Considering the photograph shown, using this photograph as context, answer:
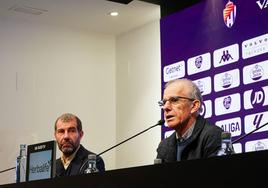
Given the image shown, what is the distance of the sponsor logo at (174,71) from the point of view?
4.78m

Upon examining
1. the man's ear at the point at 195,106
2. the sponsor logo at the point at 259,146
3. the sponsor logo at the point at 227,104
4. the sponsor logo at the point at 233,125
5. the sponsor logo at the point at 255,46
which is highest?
the sponsor logo at the point at 255,46

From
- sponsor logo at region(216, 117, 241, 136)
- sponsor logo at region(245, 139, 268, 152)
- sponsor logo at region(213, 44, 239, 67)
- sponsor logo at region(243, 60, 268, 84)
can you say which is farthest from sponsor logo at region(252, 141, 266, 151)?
sponsor logo at region(213, 44, 239, 67)

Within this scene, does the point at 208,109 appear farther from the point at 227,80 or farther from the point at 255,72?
the point at 255,72

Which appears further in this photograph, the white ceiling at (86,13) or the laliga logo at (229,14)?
the white ceiling at (86,13)

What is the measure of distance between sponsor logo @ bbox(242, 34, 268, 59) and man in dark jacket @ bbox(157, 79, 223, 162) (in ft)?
4.97

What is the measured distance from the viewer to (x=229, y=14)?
4352 millimetres

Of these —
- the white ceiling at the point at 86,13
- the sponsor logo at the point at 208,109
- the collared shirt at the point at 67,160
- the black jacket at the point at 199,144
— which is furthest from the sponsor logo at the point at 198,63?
the black jacket at the point at 199,144

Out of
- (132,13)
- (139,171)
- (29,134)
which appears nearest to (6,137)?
(29,134)

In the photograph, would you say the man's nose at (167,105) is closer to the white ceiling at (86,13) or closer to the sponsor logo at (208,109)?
the sponsor logo at (208,109)

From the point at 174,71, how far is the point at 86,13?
4.02ft

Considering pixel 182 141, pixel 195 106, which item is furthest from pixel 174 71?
pixel 182 141

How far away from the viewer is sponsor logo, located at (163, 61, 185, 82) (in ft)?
15.7

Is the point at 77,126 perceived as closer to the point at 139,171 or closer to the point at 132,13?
the point at 139,171

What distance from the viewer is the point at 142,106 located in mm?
5672
